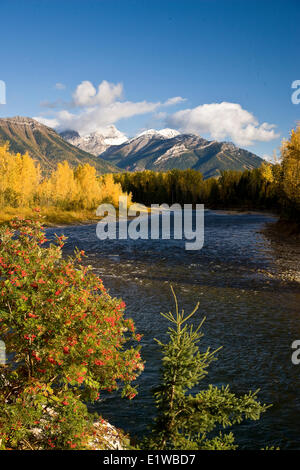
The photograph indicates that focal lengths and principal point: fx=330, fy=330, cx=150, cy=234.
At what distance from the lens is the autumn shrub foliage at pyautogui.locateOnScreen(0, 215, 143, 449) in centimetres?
602

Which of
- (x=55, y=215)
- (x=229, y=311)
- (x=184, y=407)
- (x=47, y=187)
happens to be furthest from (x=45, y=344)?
(x=47, y=187)

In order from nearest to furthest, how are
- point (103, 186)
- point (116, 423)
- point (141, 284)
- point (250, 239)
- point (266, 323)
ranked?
point (116, 423) → point (266, 323) → point (141, 284) → point (250, 239) → point (103, 186)

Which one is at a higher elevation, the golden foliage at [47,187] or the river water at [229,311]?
the golden foliage at [47,187]

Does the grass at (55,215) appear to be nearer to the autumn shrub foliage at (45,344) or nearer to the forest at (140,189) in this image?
the forest at (140,189)

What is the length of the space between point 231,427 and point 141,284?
14538 millimetres

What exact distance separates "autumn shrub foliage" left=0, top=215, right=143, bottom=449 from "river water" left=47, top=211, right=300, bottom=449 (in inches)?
108

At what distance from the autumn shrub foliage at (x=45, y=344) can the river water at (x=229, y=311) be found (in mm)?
2748

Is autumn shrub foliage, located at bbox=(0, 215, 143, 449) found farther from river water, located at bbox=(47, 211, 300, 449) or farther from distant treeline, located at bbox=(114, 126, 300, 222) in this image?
distant treeline, located at bbox=(114, 126, 300, 222)

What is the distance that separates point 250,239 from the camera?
147ft

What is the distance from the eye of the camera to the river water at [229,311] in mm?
9242

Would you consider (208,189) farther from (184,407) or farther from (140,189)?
(184,407)

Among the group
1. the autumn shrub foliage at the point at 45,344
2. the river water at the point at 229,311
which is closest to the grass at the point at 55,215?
the river water at the point at 229,311

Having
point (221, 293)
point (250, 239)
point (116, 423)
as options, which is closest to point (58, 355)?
point (116, 423)
